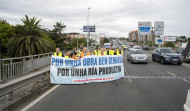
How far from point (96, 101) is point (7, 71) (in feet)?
17.4

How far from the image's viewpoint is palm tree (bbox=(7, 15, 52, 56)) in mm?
11406

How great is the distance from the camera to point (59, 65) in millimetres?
6430

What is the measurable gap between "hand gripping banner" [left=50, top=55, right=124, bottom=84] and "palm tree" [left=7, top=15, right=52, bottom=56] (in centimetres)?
609

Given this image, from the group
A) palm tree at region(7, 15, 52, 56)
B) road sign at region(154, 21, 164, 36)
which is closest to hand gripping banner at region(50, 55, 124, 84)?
palm tree at region(7, 15, 52, 56)

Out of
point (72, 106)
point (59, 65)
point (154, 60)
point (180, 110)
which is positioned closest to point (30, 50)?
point (59, 65)

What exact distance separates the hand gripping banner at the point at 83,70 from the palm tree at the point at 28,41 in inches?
240

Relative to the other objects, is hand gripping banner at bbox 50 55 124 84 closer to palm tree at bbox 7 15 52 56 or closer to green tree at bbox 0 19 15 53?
palm tree at bbox 7 15 52 56

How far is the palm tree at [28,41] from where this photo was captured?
449 inches

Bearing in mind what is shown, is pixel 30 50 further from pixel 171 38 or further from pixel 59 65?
pixel 171 38

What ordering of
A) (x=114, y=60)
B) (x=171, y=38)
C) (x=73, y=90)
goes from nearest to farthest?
(x=73, y=90)
(x=114, y=60)
(x=171, y=38)

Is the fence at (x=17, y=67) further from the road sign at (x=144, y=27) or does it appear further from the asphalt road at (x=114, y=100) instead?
the road sign at (x=144, y=27)

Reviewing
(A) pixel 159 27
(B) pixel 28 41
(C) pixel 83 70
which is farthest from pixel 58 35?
(C) pixel 83 70

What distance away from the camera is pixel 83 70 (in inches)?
258

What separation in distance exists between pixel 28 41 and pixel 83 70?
22.4 feet
